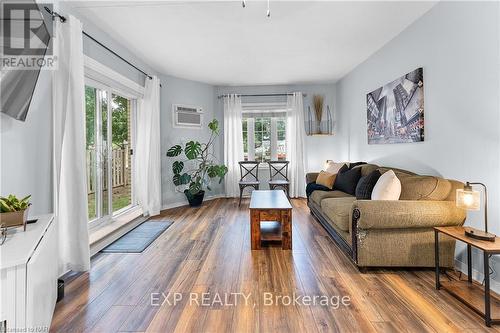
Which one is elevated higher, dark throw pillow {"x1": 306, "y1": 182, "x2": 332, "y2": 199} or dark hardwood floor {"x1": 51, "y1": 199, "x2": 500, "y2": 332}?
dark throw pillow {"x1": 306, "y1": 182, "x2": 332, "y2": 199}

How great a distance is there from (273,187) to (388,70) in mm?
2943

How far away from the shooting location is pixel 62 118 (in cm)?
225

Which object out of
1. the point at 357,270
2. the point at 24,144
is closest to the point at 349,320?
the point at 357,270

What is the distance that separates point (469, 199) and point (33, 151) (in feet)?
11.1

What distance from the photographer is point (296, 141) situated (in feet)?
18.9

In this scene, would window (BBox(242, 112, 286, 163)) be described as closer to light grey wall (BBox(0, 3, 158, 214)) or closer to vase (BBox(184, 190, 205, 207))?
vase (BBox(184, 190, 205, 207))

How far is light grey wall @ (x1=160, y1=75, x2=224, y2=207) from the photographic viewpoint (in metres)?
4.96

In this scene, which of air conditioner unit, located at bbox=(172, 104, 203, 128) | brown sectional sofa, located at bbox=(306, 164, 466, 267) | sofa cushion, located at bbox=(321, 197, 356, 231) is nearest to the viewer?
brown sectional sofa, located at bbox=(306, 164, 466, 267)


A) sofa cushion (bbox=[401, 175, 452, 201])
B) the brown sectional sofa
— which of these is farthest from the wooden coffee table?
sofa cushion (bbox=[401, 175, 452, 201])

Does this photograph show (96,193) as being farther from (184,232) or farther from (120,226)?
(184,232)

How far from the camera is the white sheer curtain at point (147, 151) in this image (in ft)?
13.8

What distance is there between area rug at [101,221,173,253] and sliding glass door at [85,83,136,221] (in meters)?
0.49

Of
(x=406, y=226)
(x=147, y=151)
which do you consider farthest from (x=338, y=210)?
(x=147, y=151)

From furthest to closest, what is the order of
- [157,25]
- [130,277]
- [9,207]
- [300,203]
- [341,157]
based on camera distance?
[341,157], [300,203], [157,25], [130,277], [9,207]
